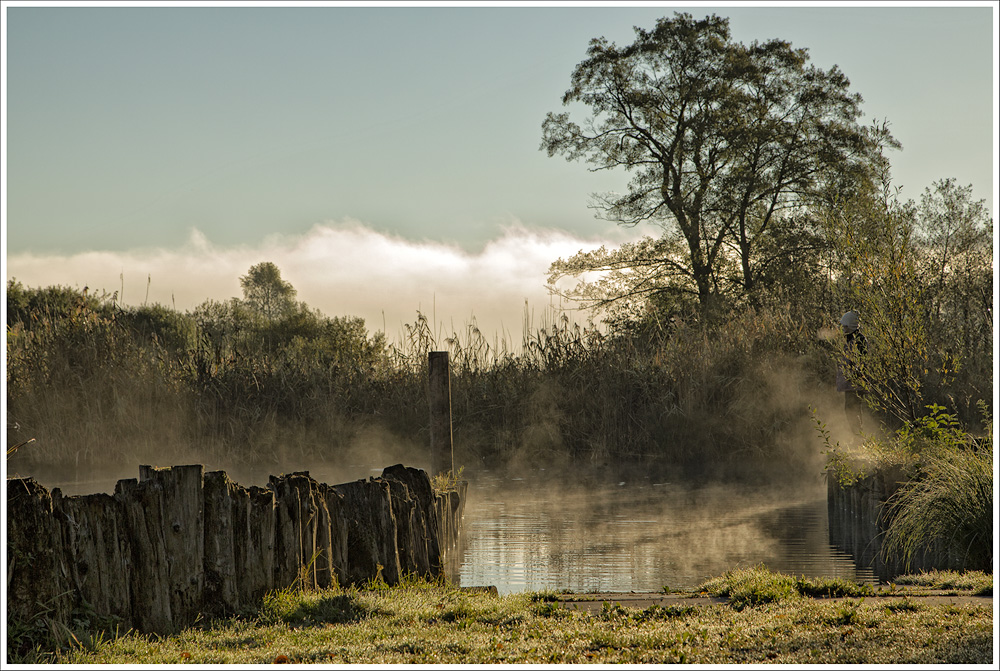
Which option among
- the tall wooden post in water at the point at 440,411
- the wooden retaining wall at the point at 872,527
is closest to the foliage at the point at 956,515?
the wooden retaining wall at the point at 872,527

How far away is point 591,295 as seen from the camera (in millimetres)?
30031

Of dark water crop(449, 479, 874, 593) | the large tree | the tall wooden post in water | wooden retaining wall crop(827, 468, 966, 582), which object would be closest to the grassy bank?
wooden retaining wall crop(827, 468, 966, 582)

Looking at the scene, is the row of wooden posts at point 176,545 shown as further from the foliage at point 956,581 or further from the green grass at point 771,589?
the foliage at point 956,581

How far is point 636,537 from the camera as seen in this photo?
10.1 metres

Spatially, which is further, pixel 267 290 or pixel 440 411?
pixel 267 290

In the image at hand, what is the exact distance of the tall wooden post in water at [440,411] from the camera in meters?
11.0

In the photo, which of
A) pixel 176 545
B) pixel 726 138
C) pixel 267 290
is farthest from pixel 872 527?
pixel 267 290

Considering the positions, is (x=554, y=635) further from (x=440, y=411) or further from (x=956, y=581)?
(x=440, y=411)

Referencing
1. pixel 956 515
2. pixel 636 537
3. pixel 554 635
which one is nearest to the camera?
→ pixel 554 635

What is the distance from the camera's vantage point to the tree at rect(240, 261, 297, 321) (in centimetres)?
5491

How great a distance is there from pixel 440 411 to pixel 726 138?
65.3ft

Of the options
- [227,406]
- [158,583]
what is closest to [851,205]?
[158,583]

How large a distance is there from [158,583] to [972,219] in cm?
2531

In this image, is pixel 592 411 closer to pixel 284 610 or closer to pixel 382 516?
pixel 382 516
